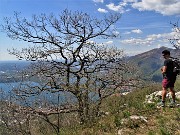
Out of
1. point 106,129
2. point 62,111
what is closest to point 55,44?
point 62,111

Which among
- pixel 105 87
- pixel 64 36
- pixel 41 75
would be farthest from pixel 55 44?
pixel 105 87

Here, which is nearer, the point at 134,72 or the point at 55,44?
the point at 55,44

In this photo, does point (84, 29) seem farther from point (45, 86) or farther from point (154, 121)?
point (154, 121)

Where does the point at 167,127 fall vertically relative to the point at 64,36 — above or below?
below

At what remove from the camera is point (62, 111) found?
50.5 ft

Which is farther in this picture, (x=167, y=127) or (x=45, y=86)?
(x=45, y=86)

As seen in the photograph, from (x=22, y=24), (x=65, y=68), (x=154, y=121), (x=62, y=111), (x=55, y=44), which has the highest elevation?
(x=22, y=24)

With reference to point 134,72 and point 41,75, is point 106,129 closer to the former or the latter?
point 41,75

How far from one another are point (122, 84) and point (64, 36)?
217 inches

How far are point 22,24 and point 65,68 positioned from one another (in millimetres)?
4433

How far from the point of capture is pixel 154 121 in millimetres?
8898

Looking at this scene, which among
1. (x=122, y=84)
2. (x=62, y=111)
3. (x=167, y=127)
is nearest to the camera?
(x=167, y=127)

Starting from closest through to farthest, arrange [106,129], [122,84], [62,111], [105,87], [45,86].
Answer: [106,129]
[62,111]
[105,87]
[45,86]
[122,84]

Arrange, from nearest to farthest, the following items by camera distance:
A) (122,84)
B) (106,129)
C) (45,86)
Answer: (106,129) → (45,86) → (122,84)
